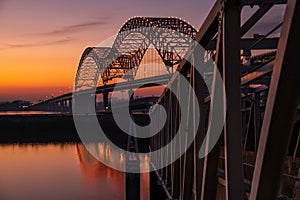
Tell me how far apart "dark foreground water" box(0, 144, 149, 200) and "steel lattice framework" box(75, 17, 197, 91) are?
21916 millimetres

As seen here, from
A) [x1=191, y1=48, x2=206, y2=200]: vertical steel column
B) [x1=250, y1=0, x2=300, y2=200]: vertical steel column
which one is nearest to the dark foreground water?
[x1=191, y1=48, x2=206, y2=200]: vertical steel column

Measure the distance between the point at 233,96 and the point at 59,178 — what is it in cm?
4039

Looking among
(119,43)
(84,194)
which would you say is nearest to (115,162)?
(84,194)

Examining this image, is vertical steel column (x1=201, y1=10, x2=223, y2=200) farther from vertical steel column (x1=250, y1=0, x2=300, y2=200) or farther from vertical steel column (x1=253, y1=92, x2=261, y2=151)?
vertical steel column (x1=253, y1=92, x2=261, y2=151)

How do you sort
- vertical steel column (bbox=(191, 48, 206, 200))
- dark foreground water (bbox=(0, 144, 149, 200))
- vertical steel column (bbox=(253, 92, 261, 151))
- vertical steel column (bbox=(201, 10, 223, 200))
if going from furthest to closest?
dark foreground water (bbox=(0, 144, 149, 200))
vertical steel column (bbox=(253, 92, 261, 151))
vertical steel column (bbox=(191, 48, 206, 200))
vertical steel column (bbox=(201, 10, 223, 200))

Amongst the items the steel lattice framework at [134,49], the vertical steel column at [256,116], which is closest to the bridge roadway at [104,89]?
the steel lattice framework at [134,49]

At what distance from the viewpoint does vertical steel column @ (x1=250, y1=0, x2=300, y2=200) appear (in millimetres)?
2953

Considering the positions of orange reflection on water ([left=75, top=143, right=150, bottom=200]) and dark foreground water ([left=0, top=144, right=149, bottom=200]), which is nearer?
dark foreground water ([left=0, top=144, right=149, bottom=200])

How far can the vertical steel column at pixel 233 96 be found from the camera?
4.18 m

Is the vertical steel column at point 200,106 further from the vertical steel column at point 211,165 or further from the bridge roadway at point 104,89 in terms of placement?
the bridge roadway at point 104,89

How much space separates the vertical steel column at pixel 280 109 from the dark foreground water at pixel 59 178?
28.1 m

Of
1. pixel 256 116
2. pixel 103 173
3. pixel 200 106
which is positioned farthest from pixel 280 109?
pixel 103 173

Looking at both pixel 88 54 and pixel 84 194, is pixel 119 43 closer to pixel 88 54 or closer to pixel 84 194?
pixel 88 54

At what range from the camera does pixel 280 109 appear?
313 centimetres
